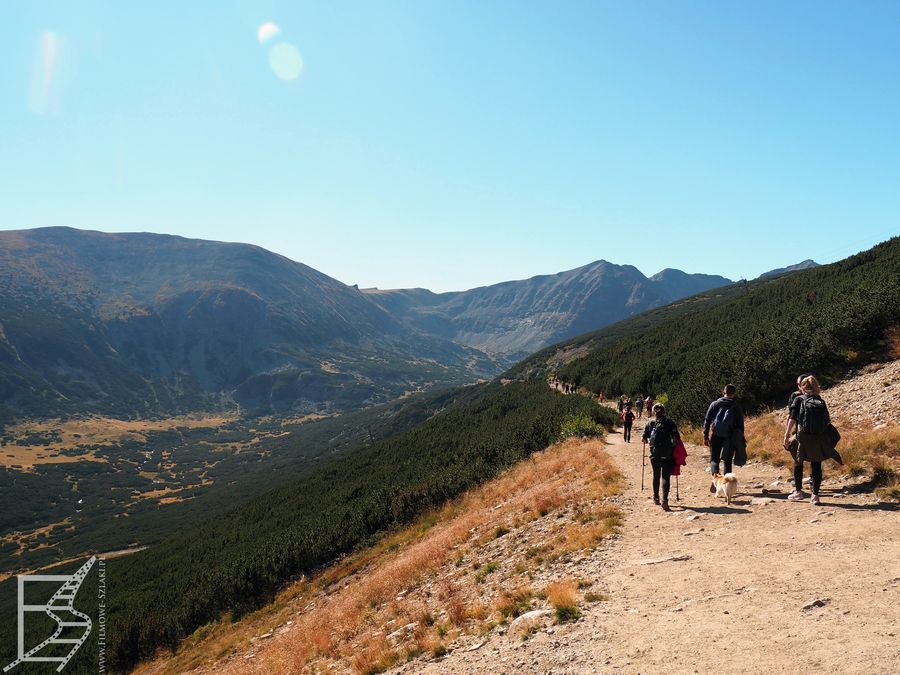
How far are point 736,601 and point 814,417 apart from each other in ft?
16.2

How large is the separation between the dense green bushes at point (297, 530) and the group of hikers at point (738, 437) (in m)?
13.3

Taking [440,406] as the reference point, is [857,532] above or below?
A: above

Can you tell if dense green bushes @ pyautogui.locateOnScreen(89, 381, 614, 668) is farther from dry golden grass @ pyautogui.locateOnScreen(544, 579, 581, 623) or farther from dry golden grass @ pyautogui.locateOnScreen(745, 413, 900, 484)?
dry golden grass @ pyautogui.locateOnScreen(544, 579, 581, 623)

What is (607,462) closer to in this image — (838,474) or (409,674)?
(838,474)

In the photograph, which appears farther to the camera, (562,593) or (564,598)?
(562,593)

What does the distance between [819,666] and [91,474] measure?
151259 mm

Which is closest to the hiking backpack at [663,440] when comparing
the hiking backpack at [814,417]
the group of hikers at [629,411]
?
the hiking backpack at [814,417]

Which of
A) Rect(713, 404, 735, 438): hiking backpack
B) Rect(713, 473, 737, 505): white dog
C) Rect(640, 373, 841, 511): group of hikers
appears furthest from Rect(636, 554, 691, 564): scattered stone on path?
Rect(713, 404, 735, 438): hiking backpack

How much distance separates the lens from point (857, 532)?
25.3 feet

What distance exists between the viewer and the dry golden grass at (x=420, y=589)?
8.35 meters

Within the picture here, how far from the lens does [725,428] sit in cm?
1105

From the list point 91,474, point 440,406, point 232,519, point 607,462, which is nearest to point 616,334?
point 440,406

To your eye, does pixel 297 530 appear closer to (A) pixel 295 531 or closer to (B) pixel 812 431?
(A) pixel 295 531

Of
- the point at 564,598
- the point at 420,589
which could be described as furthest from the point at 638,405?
the point at 564,598
